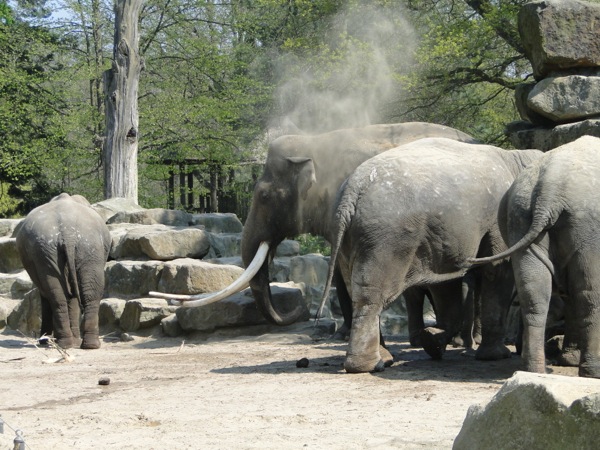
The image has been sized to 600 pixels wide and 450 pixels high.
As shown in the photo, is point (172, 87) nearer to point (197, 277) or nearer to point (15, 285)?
point (15, 285)

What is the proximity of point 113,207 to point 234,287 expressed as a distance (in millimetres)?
8779

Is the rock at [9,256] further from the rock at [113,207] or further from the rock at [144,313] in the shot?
the rock at [144,313]

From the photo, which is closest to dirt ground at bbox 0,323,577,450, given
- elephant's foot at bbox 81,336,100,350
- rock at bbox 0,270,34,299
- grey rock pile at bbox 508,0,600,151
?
elephant's foot at bbox 81,336,100,350

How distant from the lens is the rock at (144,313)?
13.4 m

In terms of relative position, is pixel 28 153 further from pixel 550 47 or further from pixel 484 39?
pixel 550 47

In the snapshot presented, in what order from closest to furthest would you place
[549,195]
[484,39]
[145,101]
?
[549,195], [484,39], [145,101]

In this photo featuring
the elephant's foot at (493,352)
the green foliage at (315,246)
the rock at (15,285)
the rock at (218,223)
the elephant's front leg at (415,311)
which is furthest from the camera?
the green foliage at (315,246)

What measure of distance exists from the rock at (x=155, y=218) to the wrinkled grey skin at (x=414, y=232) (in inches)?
333

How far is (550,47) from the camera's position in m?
12.0

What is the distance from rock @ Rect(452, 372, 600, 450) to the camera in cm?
372

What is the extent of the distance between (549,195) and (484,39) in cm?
1066

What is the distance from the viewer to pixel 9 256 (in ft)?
55.0

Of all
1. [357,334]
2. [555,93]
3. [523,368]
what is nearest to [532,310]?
[523,368]

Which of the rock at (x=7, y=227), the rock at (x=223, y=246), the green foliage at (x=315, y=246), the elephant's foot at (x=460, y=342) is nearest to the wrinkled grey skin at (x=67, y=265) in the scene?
the rock at (x=223, y=246)
